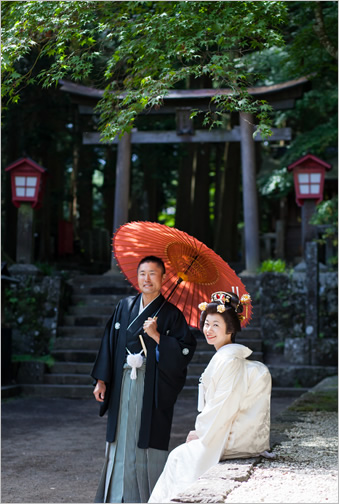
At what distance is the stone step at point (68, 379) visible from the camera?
11.0m

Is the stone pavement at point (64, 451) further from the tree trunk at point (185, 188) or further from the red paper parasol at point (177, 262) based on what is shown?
the tree trunk at point (185, 188)

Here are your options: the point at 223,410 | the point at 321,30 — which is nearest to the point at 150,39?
the point at 223,410

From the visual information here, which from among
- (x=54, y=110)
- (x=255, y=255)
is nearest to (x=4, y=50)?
(x=255, y=255)

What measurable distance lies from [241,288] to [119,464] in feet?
4.77

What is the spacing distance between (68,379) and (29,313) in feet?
5.45

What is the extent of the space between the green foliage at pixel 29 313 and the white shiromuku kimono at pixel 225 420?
816cm

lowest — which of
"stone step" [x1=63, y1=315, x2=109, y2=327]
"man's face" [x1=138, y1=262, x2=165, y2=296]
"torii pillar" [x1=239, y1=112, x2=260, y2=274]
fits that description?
"stone step" [x1=63, y1=315, x2=109, y2=327]

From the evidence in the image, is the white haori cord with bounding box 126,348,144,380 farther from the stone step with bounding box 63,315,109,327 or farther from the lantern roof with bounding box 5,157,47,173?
the lantern roof with bounding box 5,157,47,173

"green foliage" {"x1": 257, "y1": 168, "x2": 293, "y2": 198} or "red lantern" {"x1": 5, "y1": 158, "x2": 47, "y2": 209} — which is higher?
"green foliage" {"x1": 257, "y1": 168, "x2": 293, "y2": 198}

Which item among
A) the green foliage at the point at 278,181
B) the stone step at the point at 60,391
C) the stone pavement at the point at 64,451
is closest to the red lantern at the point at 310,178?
the green foliage at the point at 278,181

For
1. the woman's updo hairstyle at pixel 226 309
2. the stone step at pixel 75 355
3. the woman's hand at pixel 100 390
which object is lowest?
the stone step at pixel 75 355

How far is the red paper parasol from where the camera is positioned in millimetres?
4914

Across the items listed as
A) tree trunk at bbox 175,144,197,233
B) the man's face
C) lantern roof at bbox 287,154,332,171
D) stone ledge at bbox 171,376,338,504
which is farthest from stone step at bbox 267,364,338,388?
tree trunk at bbox 175,144,197,233

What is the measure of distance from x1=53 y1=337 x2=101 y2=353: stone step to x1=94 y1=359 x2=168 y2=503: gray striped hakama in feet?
23.4
